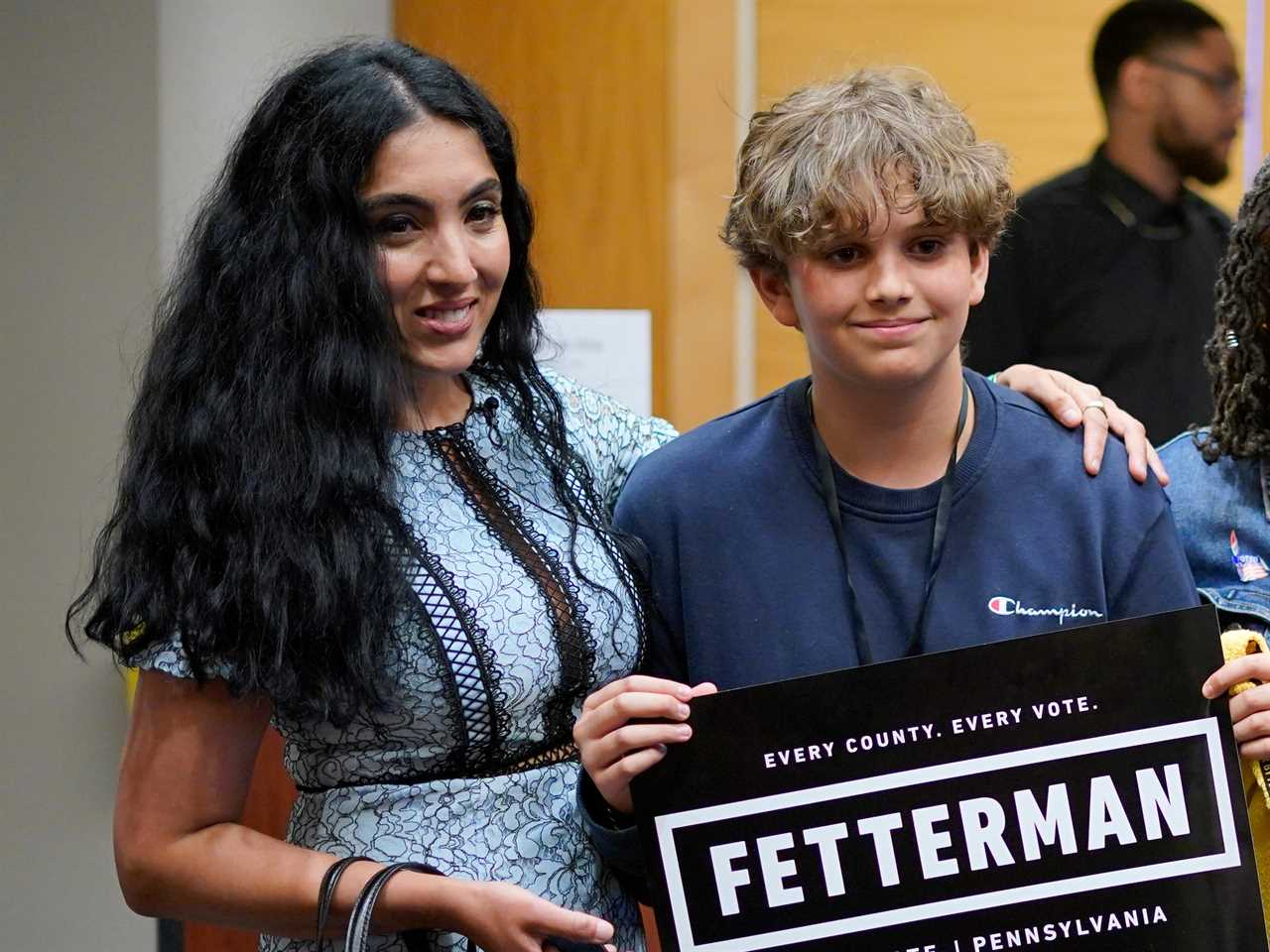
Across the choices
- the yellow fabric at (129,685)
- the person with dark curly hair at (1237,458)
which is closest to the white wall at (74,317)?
the yellow fabric at (129,685)

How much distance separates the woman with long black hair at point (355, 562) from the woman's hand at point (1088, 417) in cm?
54

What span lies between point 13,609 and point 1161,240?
8.79ft

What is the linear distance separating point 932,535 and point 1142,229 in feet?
6.58

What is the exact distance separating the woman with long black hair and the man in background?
6.01 ft

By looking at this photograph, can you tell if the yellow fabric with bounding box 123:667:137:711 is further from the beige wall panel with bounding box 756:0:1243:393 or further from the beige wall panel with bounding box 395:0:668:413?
the beige wall panel with bounding box 756:0:1243:393

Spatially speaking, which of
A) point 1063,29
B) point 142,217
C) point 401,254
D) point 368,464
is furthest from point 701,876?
point 1063,29

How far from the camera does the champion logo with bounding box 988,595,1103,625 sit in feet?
5.64

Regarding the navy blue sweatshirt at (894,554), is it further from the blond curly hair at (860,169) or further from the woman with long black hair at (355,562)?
the blond curly hair at (860,169)

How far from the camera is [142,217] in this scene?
133 inches

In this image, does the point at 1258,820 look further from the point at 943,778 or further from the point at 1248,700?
the point at 943,778

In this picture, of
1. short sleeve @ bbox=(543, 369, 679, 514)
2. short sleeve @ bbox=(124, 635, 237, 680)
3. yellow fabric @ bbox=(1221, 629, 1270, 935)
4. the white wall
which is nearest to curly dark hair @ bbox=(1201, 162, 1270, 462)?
yellow fabric @ bbox=(1221, 629, 1270, 935)

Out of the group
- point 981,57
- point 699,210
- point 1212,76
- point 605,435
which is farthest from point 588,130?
point 605,435

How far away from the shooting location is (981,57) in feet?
11.8

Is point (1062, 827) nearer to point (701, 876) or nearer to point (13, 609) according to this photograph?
point (701, 876)
